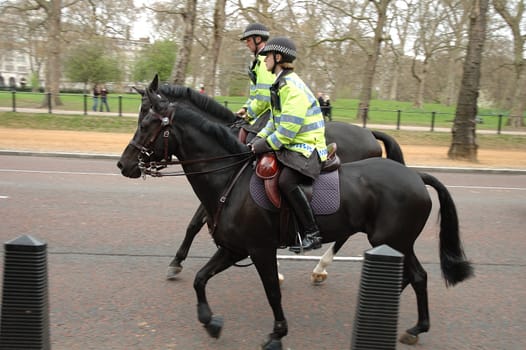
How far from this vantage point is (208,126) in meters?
4.38

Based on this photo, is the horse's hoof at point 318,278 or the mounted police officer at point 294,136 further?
the horse's hoof at point 318,278

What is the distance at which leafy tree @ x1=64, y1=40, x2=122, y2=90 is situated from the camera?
42188mm

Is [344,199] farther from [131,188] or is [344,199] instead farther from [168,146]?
[131,188]

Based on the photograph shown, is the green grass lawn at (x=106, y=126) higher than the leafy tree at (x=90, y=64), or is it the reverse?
the leafy tree at (x=90, y=64)

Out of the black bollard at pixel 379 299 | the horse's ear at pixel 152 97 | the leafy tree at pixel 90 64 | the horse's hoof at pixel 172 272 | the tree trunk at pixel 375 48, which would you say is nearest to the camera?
the black bollard at pixel 379 299

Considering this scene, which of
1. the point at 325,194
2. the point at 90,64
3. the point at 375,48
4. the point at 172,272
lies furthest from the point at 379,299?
the point at 90,64

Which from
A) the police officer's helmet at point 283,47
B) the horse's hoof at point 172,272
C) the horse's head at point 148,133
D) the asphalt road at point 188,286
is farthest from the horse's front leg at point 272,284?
the horse's hoof at point 172,272

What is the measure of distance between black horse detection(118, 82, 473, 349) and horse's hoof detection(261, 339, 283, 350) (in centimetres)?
18

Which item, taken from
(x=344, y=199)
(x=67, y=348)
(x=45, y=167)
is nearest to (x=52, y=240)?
(x=67, y=348)

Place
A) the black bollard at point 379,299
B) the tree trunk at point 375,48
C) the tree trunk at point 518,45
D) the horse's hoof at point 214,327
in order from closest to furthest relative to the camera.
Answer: the black bollard at point 379,299 → the horse's hoof at point 214,327 → the tree trunk at point 375,48 → the tree trunk at point 518,45

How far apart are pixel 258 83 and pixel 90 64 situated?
131 ft

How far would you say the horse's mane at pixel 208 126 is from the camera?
4.35 m

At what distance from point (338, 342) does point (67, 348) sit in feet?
7.07

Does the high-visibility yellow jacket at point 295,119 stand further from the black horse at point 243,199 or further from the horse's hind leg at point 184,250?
the horse's hind leg at point 184,250
